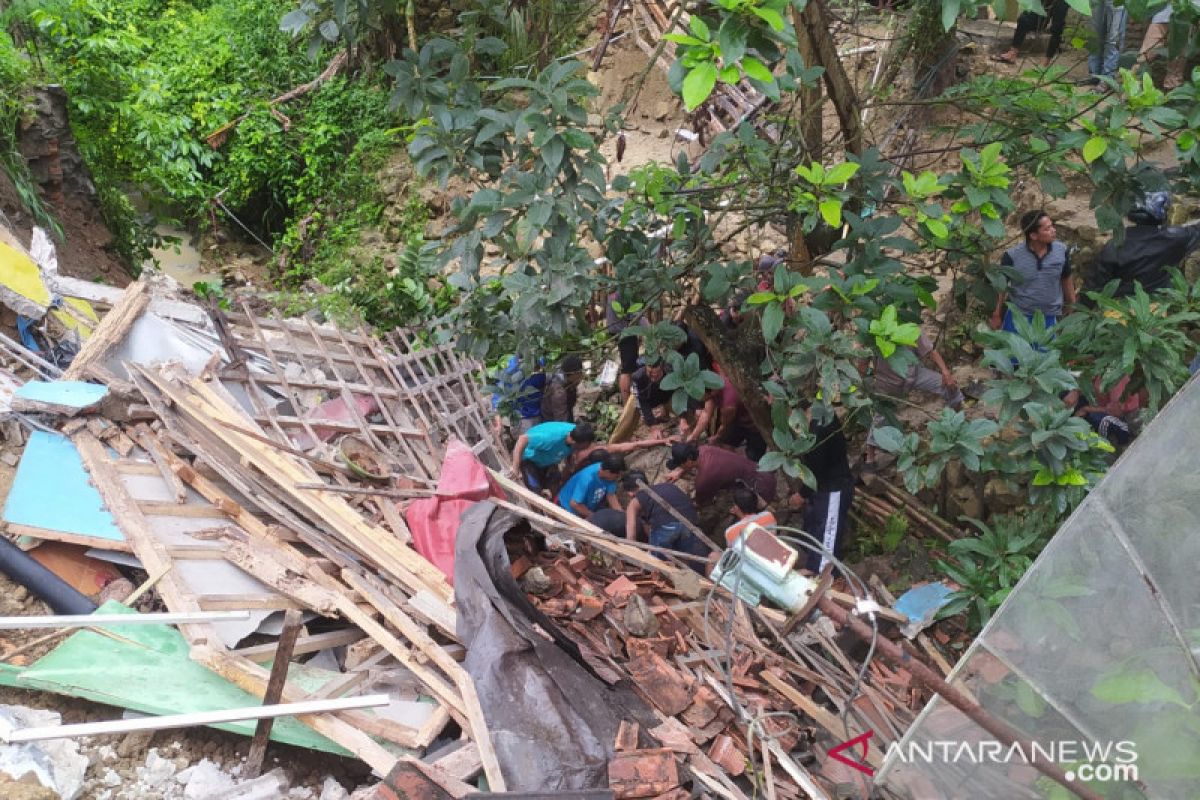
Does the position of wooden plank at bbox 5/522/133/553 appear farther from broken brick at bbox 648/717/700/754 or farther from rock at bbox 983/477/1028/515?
rock at bbox 983/477/1028/515

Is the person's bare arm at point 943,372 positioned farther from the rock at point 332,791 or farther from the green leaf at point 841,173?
the rock at point 332,791

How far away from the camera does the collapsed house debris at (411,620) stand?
384 cm

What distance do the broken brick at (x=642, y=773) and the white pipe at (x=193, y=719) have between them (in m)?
0.99

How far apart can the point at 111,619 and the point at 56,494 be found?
133 centimetres

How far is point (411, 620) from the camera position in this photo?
4336 mm

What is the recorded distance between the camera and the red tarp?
15.9ft

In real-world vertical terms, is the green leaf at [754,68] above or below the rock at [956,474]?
above

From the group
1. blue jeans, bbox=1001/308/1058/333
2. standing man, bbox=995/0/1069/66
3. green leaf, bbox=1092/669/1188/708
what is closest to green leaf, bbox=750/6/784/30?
green leaf, bbox=1092/669/1188/708

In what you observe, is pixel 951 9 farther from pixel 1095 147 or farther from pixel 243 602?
pixel 243 602

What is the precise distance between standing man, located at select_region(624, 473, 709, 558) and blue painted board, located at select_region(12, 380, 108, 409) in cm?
323

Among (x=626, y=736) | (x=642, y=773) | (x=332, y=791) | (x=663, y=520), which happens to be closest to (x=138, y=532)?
(x=332, y=791)

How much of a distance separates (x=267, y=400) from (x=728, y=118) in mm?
5834

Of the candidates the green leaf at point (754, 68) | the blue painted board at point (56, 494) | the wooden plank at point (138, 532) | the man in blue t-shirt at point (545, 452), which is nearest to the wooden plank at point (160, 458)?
the wooden plank at point (138, 532)

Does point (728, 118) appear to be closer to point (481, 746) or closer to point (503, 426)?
point (503, 426)
